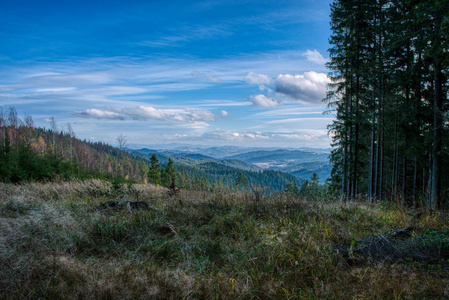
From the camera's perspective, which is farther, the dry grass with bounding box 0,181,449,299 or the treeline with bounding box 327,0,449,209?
the treeline with bounding box 327,0,449,209

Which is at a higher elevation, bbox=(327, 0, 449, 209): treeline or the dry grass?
bbox=(327, 0, 449, 209): treeline

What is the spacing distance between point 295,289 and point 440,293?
147 cm

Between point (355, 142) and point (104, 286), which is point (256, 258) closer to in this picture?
point (104, 286)

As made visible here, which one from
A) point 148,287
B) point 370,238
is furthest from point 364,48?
point 148,287

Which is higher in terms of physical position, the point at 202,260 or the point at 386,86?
the point at 386,86

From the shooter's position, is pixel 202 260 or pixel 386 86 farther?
pixel 386 86

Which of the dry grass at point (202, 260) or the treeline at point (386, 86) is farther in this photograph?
the treeline at point (386, 86)

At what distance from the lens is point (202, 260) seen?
337cm

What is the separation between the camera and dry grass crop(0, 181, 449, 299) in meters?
2.50

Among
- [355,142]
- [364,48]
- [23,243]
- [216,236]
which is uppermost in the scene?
[364,48]

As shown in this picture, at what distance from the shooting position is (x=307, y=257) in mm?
3178

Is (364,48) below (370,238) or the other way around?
the other way around

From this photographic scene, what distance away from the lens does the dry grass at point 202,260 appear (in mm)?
2502

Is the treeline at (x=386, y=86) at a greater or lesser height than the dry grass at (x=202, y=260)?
greater
